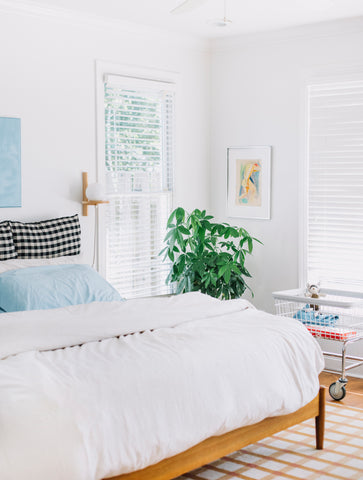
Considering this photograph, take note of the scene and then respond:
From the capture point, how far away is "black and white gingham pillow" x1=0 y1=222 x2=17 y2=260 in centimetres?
399

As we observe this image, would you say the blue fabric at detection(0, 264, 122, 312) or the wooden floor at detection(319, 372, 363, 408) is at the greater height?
the blue fabric at detection(0, 264, 122, 312)

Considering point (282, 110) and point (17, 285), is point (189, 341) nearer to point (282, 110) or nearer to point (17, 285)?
point (17, 285)

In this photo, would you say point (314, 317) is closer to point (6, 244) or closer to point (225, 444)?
point (225, 444)

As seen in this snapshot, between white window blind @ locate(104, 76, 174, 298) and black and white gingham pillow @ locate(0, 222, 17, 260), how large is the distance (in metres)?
0.96

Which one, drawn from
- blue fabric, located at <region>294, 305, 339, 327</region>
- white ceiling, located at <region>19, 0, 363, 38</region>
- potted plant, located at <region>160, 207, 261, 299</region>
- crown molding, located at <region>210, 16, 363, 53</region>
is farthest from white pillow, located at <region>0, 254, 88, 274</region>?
crown molding, located at <region>210, 16, 363, 53</region>

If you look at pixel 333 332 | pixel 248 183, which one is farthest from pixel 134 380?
pixel 248 183

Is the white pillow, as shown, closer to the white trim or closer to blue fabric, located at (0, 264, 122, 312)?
blue fabric, located at (0, 264, 122, 312)

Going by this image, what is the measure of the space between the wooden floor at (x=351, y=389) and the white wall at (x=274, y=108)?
2.58 feet

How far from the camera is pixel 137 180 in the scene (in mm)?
5078

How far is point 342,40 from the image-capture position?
4.78 m

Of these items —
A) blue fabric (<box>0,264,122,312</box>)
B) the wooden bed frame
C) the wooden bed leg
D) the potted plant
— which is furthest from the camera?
the potted plant

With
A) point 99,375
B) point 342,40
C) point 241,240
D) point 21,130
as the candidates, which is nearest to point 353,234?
point 241,240

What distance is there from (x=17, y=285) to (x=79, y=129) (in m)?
1.48

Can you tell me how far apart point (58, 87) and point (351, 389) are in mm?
2963
